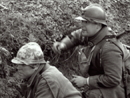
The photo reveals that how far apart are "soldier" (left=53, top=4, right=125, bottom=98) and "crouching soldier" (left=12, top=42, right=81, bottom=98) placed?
2.44 ft

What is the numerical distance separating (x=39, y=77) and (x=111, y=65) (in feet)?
3.94

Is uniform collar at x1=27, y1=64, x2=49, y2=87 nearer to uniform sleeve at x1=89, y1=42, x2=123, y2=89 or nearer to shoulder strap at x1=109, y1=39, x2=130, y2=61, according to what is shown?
uniform sleeve at x1=89, y1=42, x2=123, y2=89

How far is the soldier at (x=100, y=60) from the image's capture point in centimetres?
462

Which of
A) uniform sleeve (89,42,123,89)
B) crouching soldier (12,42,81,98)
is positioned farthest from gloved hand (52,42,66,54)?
crouching soldier (12,42,81,98)

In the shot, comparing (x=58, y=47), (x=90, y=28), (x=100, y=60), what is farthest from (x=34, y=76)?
(x=58, y=47)

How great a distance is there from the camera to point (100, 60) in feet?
15.4

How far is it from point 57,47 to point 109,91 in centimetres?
127

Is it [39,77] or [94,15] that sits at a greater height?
[94,15]

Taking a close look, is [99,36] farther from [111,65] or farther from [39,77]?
[39,77]

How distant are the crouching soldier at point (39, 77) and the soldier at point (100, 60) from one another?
0.74 m

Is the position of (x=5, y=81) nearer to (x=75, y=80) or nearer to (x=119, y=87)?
(x=75, y=80)

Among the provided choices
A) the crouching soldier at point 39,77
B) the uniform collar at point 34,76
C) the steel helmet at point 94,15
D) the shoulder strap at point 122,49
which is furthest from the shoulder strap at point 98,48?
the uniform collar at point 34,76

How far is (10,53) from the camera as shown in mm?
6043

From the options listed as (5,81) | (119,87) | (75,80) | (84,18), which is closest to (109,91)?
(119,87)
